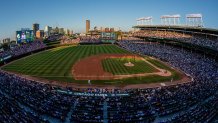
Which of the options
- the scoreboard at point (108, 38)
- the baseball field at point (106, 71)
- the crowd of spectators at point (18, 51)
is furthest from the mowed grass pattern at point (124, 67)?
the scoreboard at point (108, 38)

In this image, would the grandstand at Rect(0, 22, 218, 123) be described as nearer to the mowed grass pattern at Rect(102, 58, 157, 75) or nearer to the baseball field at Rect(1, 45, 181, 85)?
the baseball field at Rect(1, 45, 181, 85)

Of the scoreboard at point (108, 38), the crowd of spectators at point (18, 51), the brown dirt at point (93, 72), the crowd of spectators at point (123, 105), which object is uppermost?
the scoreboard at point (108, 38)

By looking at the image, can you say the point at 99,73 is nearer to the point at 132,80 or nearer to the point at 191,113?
the point at 132,80

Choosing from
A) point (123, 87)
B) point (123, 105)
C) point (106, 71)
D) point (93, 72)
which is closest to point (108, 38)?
point (106, 71)

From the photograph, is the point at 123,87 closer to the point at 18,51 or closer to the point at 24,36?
the point at 18,51

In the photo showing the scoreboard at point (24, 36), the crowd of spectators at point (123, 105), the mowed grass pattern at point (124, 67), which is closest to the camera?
the crowd of spectators at point (123, 105)

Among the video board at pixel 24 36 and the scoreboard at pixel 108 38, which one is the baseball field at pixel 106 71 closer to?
the video board at pixel 24 36

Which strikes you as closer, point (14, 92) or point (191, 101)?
point (191, 101)

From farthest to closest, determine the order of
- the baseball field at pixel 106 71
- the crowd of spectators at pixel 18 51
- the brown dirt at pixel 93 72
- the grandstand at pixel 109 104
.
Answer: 1. the crowd of spectators at pixel 18 51
2. the brown dirt at pixel 93 72
3. the baseball field at pixel 106 71
4. the grandstand at pixel 109 104

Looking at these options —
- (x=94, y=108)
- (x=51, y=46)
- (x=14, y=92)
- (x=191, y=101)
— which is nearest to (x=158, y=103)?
(x=191, y=101)
